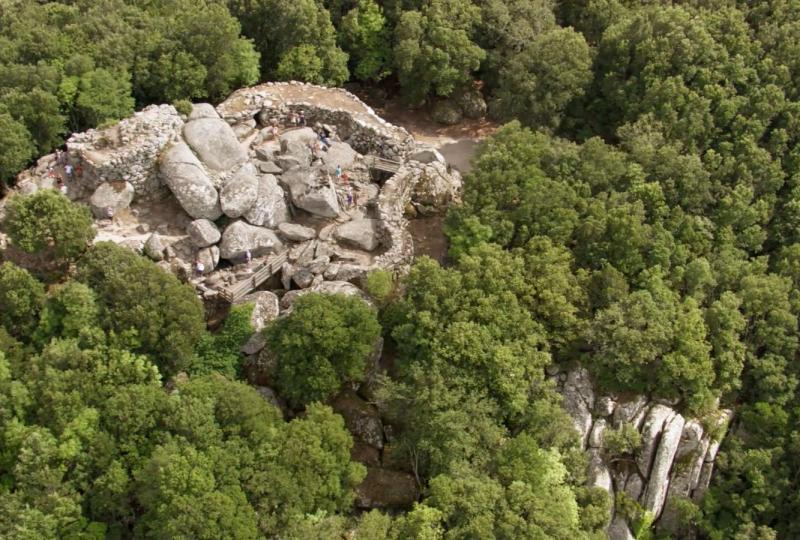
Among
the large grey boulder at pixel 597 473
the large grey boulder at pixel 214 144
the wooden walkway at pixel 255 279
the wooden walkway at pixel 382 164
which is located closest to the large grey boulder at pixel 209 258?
the wooden walkway at pixel 255 279

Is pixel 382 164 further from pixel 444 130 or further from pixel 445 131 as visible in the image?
pixel 444 130

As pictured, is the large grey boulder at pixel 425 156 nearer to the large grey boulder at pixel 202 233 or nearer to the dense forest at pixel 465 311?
the dense forest at pixel 465 311

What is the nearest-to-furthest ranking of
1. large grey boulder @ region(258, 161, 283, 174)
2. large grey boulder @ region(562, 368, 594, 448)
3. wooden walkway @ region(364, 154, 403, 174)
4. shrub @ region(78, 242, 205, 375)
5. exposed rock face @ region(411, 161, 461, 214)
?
shrub @ region(78, 242, 205, 375), large grey boulder @ region(562, 368, 594, 448), large grey boulder @ region(258, 161, 283, 174), exposed rock face @ region(411, 161, 461, 214), wooden walkway @ region(364, 154, 403, 174)

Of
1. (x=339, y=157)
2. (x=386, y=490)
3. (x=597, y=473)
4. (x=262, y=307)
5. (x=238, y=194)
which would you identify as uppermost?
(x=339, y=157)

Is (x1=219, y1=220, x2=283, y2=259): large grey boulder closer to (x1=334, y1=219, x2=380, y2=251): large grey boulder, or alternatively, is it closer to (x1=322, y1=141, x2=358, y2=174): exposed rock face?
(x1=334, y1=219, x2=380, y2=251): large grey boulder

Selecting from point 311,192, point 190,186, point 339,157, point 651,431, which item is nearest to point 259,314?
point 311,192

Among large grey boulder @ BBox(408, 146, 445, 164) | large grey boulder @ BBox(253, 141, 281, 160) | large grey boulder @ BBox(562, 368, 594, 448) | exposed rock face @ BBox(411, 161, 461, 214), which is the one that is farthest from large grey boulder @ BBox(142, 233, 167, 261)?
large grey boulder @ BBox(562, 368, 594, 448)
